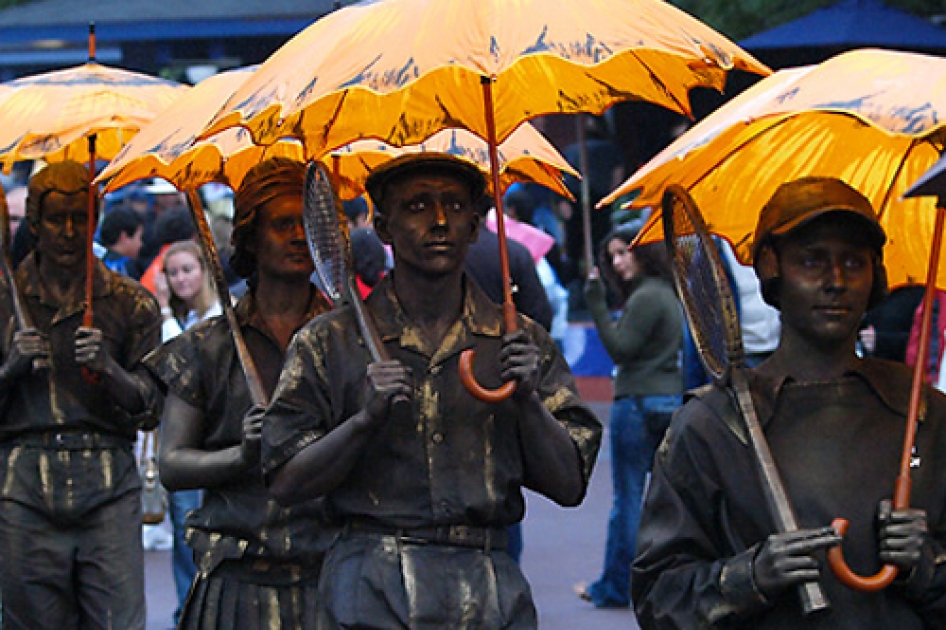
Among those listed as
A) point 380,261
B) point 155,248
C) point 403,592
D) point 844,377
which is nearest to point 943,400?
point 844,377

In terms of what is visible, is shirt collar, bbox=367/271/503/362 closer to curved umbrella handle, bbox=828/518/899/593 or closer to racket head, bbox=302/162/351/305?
racket head, bbox=302/162/351/305

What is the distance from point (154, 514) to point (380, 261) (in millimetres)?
1652

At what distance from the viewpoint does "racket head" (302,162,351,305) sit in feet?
17.5

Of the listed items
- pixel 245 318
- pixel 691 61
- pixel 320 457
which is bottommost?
pixel 320 457

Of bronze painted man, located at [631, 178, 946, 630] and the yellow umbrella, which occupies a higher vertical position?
the yellow umbrella

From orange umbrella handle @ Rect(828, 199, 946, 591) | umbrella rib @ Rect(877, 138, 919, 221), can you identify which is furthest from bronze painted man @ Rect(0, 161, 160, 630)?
orange umbrella handle @ Rect(828, 199, 946, 591)

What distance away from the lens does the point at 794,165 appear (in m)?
5.22

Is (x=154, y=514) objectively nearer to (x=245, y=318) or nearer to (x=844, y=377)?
(x=245, y=318)

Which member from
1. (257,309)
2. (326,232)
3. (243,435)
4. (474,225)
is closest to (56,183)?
(257,309)

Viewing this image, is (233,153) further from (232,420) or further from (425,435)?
(425,435)

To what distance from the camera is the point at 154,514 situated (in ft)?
31.8

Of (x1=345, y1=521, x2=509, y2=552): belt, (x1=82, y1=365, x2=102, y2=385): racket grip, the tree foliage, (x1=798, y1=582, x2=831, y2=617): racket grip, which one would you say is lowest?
(x1=798, y1=582, x2=831, y2=617): racket grip

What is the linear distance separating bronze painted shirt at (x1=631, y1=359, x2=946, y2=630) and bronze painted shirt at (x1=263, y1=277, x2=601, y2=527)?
64 centimetres

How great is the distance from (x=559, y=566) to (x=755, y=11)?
600 centimetres
